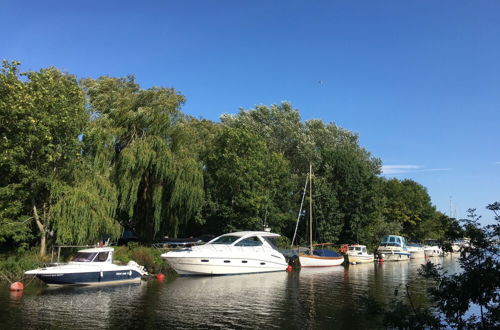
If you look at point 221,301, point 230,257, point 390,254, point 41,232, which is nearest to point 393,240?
point 390,254

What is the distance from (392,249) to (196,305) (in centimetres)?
3967

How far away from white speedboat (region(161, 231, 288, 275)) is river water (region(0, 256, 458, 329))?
2214 mm

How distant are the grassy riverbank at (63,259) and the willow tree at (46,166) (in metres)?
1.16

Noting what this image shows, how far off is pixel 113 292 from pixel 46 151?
9.80 meters

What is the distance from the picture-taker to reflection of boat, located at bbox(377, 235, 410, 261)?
168 ft

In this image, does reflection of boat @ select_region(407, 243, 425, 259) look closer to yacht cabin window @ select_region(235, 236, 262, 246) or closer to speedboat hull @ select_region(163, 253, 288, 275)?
yacht cabin window @ select_region(235, 236, 262, 246)

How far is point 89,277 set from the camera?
2295 centimetres

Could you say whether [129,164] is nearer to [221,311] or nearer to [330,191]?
[221,311]

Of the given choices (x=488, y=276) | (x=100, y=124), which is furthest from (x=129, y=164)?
(x=488, y=276)

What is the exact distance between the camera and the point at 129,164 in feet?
94.6

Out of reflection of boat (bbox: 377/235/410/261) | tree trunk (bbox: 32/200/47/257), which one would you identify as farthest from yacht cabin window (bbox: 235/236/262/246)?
reflection of boat (bbox: 377/235/410/261)

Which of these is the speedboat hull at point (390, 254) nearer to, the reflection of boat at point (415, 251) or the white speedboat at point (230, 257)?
the reflection of boat at point (415, 251)

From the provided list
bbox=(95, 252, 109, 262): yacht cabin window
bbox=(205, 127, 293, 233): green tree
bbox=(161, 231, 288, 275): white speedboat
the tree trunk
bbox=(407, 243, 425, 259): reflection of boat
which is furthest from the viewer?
bbox=(407, 243, 425, 259): reflection of boat

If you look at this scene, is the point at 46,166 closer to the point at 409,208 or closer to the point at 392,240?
the point at 392,240
